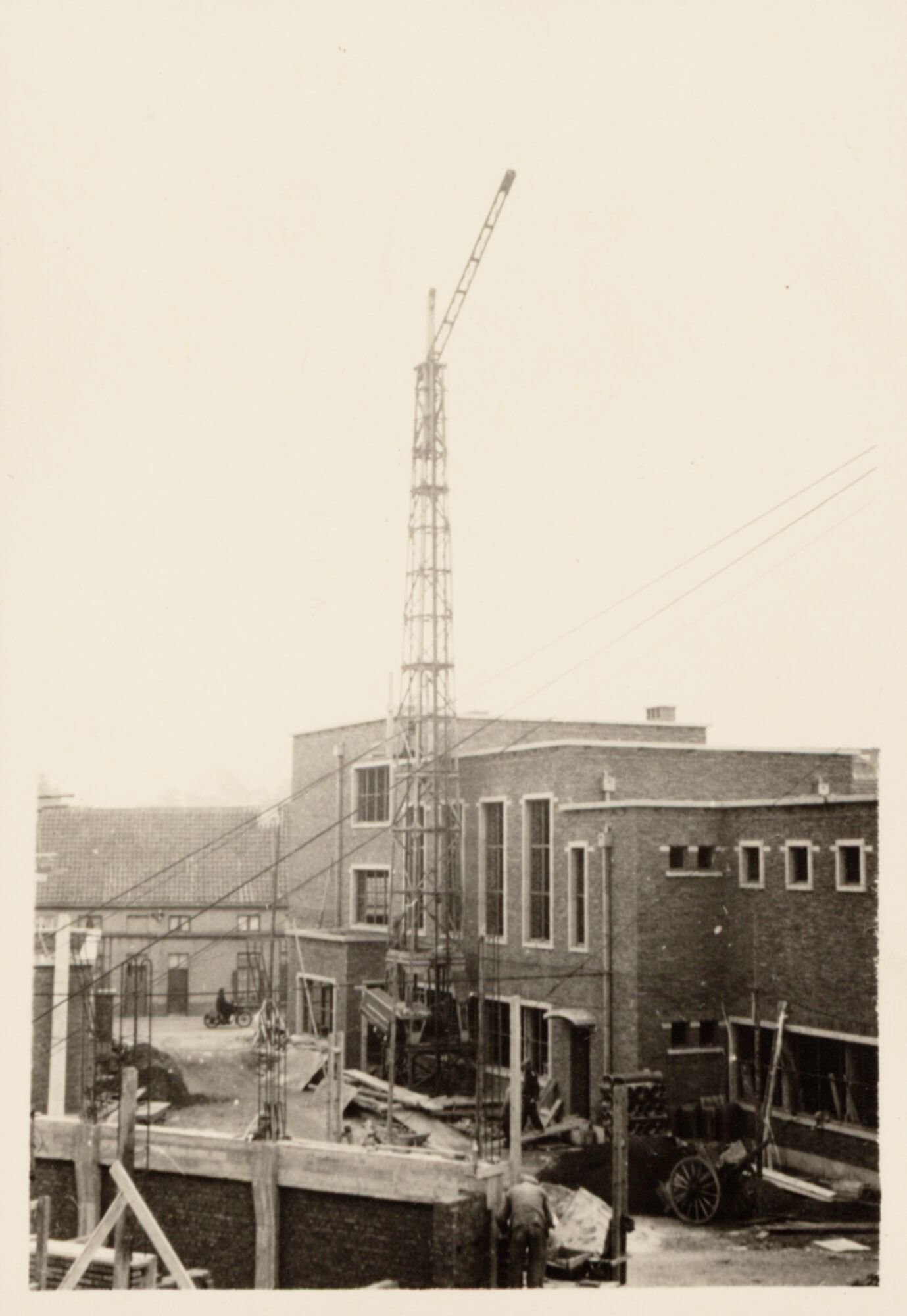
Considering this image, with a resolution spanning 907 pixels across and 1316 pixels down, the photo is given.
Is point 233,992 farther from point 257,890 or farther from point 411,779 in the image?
point 411,779

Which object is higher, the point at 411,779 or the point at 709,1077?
the point at 411,779

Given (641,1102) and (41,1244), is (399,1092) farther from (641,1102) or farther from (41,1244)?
(41,1244)

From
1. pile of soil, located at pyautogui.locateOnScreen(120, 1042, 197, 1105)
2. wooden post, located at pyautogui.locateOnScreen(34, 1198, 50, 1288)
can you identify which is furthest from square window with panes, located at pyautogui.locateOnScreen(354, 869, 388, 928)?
wooden post, located at pyautogui.locateOnScreen(34, 1198, 50, 1288)

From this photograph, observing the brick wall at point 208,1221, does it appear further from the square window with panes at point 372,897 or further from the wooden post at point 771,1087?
the square window with panes at point 372,897

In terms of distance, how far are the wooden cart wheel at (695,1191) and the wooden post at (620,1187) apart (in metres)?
2.02

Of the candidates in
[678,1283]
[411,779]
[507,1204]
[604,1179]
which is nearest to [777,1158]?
[604,1179]

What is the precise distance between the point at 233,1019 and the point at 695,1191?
2098cm

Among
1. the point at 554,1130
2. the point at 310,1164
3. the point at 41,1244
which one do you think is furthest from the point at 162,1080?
the point at 41,1244

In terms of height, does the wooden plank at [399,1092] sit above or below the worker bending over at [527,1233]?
below

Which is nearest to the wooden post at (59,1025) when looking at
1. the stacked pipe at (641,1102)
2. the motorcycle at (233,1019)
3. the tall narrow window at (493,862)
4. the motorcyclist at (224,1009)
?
the stacked pipe at (641,1102)

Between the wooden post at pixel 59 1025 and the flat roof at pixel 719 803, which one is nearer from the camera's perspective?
the wooden post at pixel 59 1025

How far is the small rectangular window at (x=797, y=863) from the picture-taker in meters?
22.2

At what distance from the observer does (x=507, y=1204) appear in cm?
1520

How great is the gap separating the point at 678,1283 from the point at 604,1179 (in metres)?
3.26
